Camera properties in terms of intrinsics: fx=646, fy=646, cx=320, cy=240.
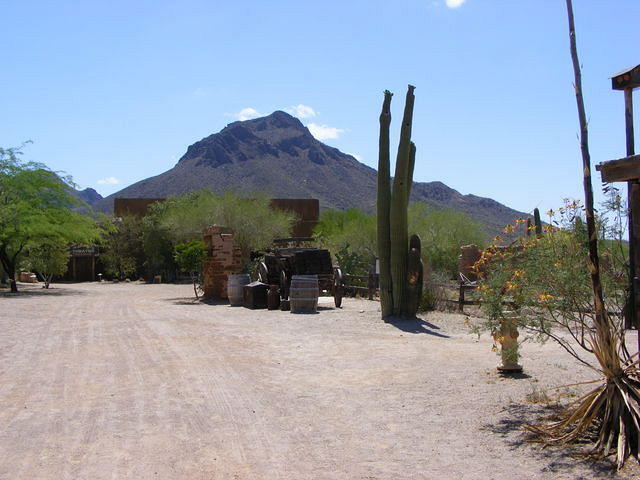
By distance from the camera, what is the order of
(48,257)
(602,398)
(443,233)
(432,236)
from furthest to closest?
(48,257)
(443,233)
(432,236)
(602,398)

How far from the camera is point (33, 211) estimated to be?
27.2 meters

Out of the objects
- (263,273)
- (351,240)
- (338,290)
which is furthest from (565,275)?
(351,240)

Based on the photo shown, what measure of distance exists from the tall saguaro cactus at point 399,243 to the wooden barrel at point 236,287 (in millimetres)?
5588

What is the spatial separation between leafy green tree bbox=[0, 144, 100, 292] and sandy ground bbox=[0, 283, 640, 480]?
15467 mm

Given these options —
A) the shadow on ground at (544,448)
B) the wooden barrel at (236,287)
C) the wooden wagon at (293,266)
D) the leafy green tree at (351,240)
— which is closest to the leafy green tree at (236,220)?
the leafy green tree at (351,240)

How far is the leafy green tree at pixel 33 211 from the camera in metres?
26.4

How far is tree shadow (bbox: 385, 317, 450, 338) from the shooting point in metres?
13.2

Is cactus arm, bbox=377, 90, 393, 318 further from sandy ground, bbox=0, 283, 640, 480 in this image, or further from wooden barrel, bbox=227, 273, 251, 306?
wooden barrel, bbox=227, 273, 251, 306

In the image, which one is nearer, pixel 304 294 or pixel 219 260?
pixel 304 294

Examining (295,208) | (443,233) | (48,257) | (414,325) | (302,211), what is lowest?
(414,325)

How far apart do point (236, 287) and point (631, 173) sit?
14.8m

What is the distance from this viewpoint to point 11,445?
548 centimetres

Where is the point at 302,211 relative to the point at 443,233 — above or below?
above

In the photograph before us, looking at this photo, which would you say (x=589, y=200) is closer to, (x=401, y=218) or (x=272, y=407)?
(x=272, y=407)
